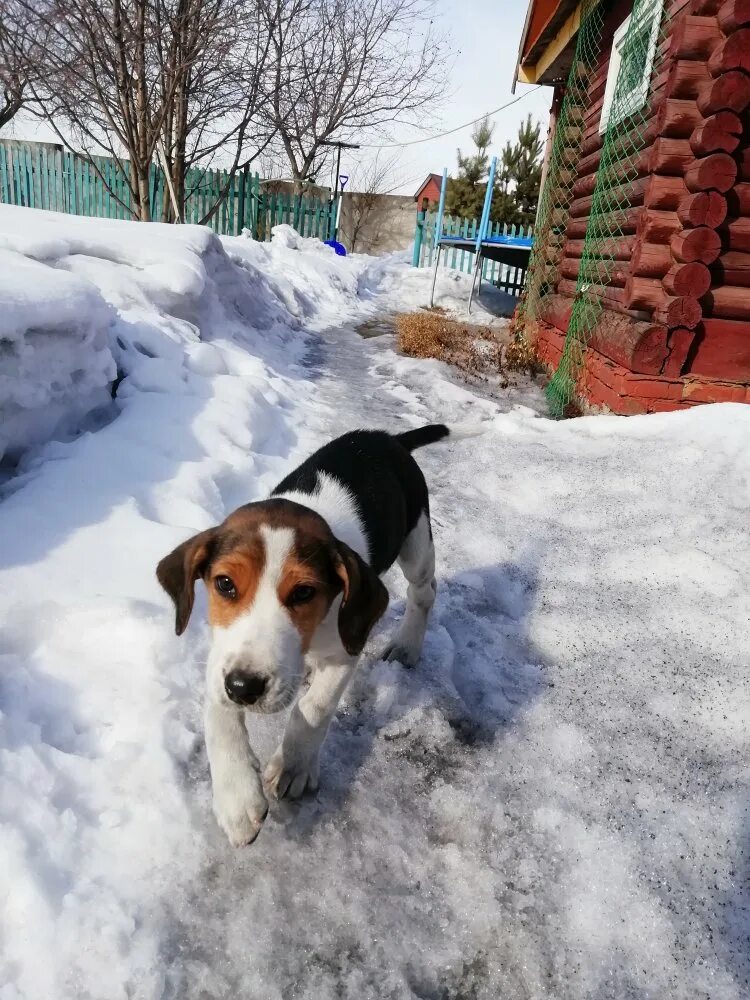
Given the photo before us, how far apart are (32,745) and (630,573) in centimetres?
323

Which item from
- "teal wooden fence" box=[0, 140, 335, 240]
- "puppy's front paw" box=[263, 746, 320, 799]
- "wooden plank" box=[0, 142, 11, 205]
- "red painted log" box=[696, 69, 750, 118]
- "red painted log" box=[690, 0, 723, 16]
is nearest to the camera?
"puppy's front paw" box=[263, 746, 320, 799]

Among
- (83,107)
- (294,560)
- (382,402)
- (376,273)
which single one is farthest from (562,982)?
(376,273)

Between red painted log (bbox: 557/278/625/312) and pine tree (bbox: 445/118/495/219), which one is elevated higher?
pine tree (bbox: 445/118/495/219)

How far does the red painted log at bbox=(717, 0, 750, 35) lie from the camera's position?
16.7ft

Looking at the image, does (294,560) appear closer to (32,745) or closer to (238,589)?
(238,589)

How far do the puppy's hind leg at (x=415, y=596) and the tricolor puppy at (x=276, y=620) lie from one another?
1.34ft

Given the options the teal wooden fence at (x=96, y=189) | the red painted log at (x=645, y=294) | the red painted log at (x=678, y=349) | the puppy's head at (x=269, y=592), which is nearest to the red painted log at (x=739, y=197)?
the red painted log at (x=645, y=294)

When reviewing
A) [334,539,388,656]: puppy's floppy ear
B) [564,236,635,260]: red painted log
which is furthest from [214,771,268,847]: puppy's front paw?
[564,236,635,260]: red painted log

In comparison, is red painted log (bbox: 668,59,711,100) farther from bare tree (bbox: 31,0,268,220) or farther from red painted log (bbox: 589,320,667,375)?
bare tree (bbox: 31,0,268,220)

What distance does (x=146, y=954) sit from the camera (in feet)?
5.33

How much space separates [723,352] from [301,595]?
17.5ft

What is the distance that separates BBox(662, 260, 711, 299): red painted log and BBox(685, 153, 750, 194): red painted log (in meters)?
0.59

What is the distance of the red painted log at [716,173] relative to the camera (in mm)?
5387

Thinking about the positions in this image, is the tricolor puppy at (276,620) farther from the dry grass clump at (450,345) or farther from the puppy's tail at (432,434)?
the dry grass clump at (450,345)
